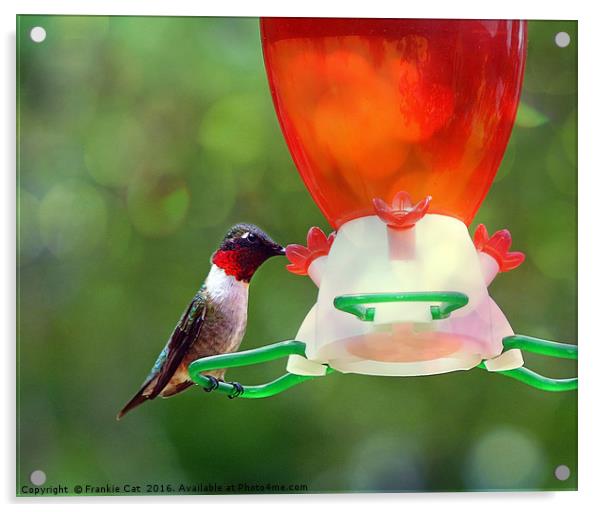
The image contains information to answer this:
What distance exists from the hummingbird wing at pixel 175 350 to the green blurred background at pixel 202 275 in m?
0.02

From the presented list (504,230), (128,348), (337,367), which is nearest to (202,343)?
(128,348)

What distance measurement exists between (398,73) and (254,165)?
43cm

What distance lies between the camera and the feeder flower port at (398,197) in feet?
5.42

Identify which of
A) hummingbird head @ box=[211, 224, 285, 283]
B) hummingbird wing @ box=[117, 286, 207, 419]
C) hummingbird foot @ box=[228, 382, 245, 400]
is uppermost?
hummingbird head @ box=[211, 224, 285, 283]

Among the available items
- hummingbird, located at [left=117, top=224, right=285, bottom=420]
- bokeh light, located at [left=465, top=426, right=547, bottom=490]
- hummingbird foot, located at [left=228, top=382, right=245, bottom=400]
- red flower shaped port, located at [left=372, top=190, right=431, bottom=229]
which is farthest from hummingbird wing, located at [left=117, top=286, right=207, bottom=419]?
bokeh light, located at [left=465, top=426, right=547, bottom=490]

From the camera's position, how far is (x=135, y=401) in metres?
1.99

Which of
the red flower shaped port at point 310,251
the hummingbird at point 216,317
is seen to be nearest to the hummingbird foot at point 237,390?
the hummingbird at point 216,317

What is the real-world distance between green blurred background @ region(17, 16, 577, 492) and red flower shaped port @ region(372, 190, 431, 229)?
0.33 metres

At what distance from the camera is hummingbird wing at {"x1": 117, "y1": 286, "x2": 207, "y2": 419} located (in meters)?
→ 1.95

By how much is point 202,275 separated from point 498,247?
547mm

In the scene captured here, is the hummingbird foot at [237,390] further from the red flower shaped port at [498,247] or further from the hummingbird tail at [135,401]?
the red flower shaped port at [498,247]

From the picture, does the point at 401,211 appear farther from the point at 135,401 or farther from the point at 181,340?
the point at 135,401

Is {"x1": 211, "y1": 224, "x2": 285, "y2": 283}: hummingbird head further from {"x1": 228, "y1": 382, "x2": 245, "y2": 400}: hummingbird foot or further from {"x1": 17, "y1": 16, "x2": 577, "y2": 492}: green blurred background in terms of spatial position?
{"x1": 228, "y1": 382, "x2": 245, "y2": 400}: hummingbird foot

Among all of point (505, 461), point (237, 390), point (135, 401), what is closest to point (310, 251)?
point (237, 390)
